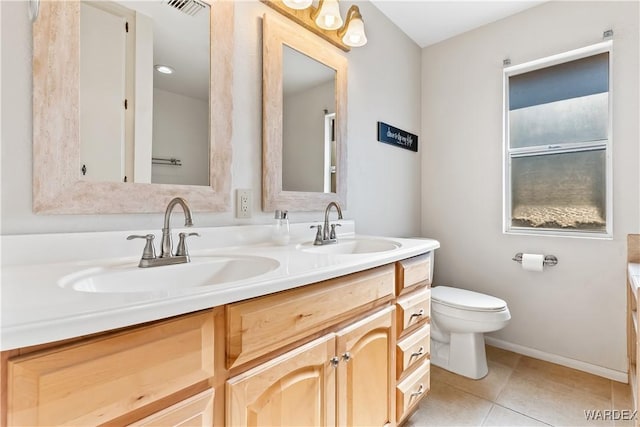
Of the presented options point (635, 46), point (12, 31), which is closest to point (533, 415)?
point (635, 46)

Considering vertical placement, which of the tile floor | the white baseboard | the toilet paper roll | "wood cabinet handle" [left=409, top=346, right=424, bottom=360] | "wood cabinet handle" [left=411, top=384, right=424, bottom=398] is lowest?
the tile floor

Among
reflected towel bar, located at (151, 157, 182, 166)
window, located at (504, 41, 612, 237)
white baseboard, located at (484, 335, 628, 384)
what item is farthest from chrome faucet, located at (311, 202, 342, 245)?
white baseboard, located at (484, 335, 628, 384)

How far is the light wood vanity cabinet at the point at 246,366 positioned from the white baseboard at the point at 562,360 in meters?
1.34

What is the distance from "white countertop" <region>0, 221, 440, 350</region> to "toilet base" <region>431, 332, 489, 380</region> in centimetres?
96

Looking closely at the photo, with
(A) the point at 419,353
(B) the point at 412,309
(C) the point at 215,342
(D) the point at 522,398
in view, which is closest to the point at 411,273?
(B) the point at 412,309

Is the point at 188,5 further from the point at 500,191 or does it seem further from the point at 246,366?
the point at 500,191

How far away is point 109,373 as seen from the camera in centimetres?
51

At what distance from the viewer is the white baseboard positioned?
1800mm

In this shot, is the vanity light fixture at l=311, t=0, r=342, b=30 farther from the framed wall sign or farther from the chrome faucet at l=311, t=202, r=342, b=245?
the chrome faucet at l=311, t=202, r=342, b=245

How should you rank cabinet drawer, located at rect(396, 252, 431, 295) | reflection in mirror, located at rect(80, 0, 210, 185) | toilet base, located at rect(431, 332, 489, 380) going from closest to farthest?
reflection in mirror, located at rect(80, 0, 210, 185), cabinet drawer, located at rect(396, 252, 431, 295), toilet base, located at rect(431, 332, 489, 380)

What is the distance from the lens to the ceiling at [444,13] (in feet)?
6.65

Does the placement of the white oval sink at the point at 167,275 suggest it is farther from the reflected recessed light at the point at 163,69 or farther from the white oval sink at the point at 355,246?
the reflected recessed light at the point at 163,69

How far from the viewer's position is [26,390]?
0.44 meters

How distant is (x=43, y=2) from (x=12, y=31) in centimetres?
12
